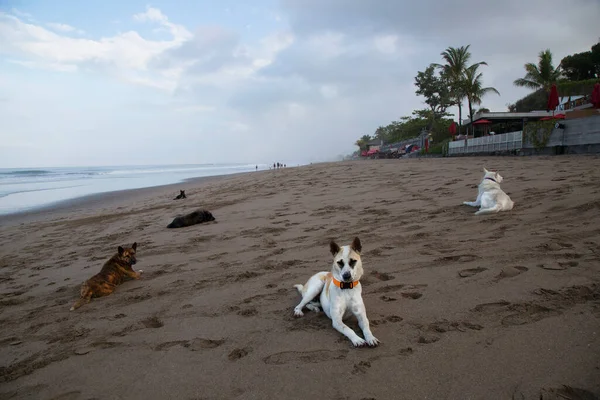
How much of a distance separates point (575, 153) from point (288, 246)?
15.7 m

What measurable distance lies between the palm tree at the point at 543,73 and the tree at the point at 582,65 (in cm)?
565

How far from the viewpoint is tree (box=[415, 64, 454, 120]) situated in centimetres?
4994

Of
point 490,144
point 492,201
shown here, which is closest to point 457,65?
point 490,144

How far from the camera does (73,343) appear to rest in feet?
12.0

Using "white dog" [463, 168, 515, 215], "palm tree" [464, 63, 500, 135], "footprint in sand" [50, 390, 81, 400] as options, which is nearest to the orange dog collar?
"footprint in sand" [50, 390, 81, 400]

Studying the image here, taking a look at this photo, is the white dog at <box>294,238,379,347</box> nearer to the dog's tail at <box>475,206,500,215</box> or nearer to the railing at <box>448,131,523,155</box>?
the dog's tail at <box>475,206,500,215</box>

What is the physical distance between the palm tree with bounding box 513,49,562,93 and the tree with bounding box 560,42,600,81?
5.65 metres

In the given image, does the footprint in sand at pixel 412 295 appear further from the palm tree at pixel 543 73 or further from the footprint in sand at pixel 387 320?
the palm tree at pixel 543 73

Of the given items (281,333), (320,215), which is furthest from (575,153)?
(281,333)

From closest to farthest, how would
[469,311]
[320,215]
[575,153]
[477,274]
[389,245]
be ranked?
[469,311] < [477,274] < [389,245] < [320,215] < [575,153]

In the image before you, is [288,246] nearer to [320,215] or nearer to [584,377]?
[320,215]

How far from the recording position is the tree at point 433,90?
49938 mm

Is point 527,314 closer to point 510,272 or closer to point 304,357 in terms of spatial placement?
point 510,272

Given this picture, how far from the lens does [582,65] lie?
141 ft
